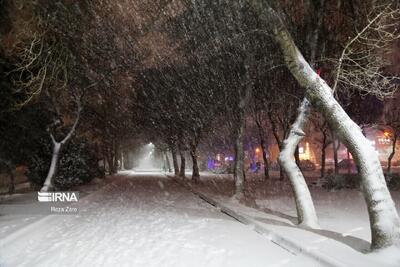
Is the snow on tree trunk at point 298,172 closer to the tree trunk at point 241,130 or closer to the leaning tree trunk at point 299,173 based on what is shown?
the leaning tree trunk at point 299,173

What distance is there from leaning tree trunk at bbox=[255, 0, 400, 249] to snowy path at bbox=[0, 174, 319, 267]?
5.29 feet

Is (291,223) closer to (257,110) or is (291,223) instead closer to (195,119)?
(257,110)

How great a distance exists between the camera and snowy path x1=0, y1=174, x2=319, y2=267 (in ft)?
28.7

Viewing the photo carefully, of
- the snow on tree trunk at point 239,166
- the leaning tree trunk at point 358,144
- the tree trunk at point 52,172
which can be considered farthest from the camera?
the snow on tree trunk at point 239,166

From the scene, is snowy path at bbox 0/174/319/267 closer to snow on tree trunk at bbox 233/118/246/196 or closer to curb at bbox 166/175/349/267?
curb at bbox 166/175/349/267

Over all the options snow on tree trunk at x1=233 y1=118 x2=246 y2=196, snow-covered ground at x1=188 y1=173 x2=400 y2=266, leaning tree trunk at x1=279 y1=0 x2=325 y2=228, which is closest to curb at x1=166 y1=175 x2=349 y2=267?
snow-covered ground at x1=188 y1=173 x2=400 y2=266

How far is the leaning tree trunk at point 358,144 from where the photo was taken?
885cm
